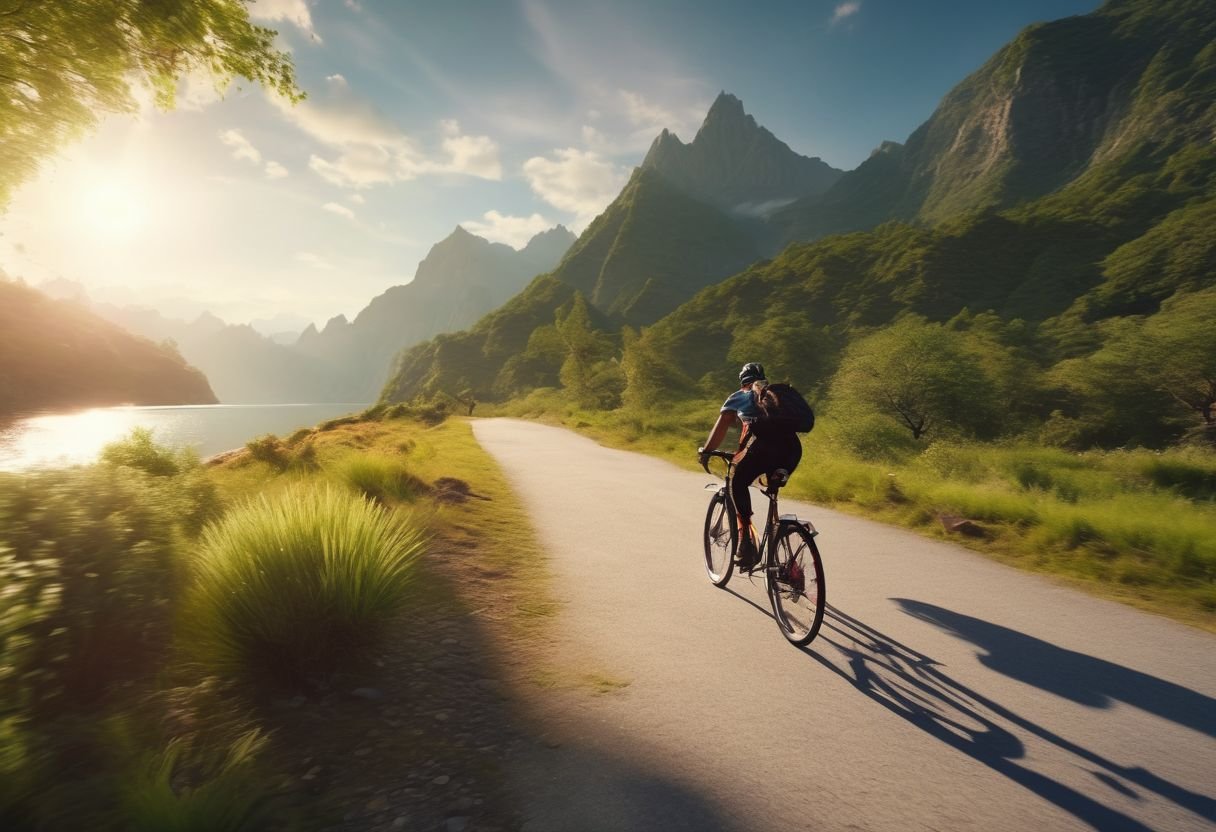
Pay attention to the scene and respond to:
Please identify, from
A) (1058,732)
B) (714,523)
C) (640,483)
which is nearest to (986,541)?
(714,523)

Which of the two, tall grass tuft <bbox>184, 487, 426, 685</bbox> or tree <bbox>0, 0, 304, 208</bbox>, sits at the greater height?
tree <bbox>0, 0, 304, 208</bbox>

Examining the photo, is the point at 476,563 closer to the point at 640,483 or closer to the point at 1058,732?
the point at 1058,732

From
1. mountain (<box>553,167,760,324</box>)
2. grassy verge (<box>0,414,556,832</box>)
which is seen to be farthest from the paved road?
mountain (<box>553,167,760,324</box>)

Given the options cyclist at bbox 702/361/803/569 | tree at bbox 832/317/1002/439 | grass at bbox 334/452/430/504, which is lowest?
grass at bbox 334/452/430/504

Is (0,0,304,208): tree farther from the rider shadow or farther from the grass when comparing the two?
the rider shadow

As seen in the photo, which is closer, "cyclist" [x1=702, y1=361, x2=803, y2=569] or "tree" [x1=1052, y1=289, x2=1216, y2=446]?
"cyclist" [x1=702, y1=361, x2=803, y2=569]

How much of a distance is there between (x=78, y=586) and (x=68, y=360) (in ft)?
424

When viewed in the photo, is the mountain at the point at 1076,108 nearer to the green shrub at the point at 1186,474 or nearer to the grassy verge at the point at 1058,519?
the green shrub at the point at 1186,474

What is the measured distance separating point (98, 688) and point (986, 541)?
9724 mm

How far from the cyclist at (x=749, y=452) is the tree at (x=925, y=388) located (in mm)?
21528

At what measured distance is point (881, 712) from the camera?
132 inches

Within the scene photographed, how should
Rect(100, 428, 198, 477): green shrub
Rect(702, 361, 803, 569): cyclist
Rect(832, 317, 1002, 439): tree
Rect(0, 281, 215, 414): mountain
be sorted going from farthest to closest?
Rect(0, 281, 215, 414): mountain < Rect(832, 317, 1002, 439): tree < Rect(100, 428, 198, 477): green shrub < Rect(702, 361, 803, 569): cyclist

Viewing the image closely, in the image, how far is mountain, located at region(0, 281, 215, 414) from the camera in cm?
7812

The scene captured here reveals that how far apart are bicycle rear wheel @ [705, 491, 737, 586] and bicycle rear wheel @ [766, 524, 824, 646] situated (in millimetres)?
874
